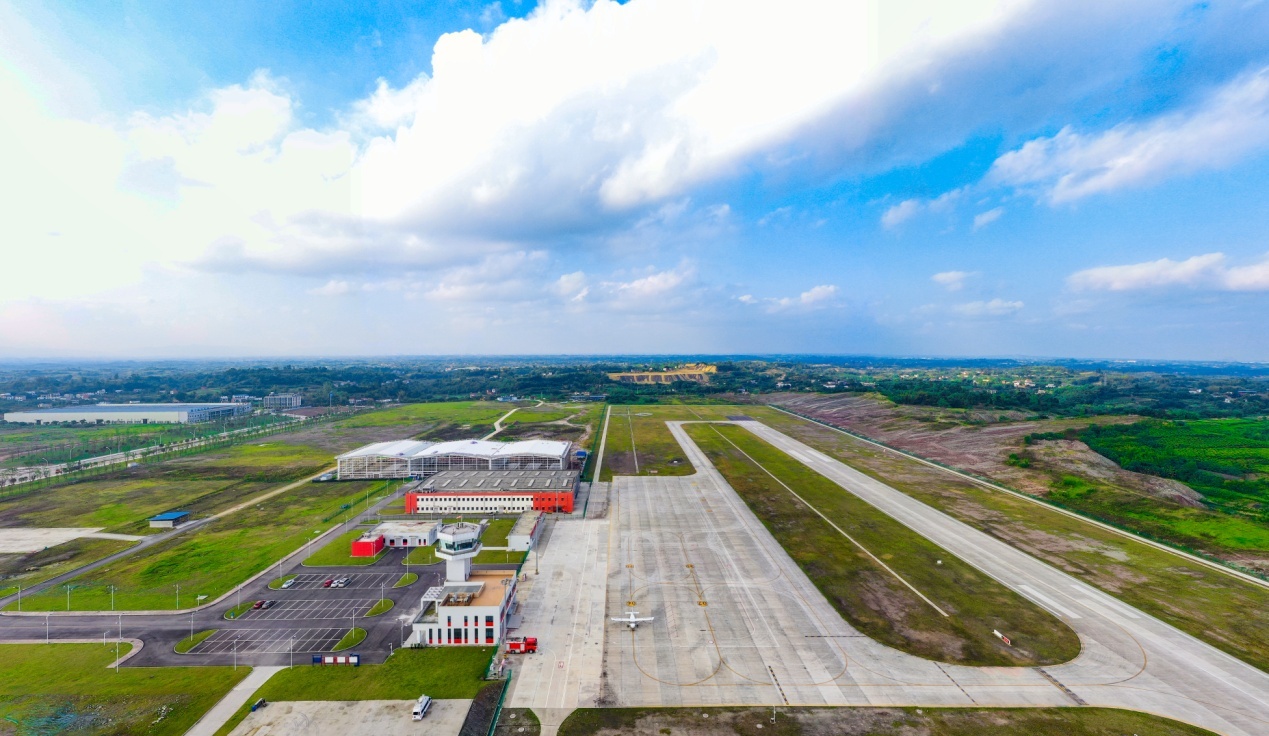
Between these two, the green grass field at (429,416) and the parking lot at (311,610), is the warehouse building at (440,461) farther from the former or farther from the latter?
the green grass field at (429,416)

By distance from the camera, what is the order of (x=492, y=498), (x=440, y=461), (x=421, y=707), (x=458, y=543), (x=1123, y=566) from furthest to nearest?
1. (x=440, y=461)
2. (x=492, y=498)
3. (x=1123, y=566)
4. (x=458, y=543)
5. (x=421, y=707)

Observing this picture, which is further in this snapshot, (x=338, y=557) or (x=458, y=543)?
(x=338, y=557)

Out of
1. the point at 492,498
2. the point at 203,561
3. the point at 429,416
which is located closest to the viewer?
the point at 203,561

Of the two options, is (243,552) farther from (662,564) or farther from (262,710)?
(662,564)

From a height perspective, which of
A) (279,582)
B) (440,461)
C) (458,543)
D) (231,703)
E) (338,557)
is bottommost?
(231,703)

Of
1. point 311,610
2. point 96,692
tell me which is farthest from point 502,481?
point 96,692

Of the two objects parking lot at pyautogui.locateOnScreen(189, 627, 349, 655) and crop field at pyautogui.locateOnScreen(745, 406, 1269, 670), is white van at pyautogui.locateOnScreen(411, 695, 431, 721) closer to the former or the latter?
parking lot at pyautogui.locateOnScreen(189, 627, 349, 655)

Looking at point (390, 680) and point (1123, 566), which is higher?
point (1123, 566)

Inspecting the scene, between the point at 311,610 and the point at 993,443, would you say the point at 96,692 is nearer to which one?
the point at 311,610
